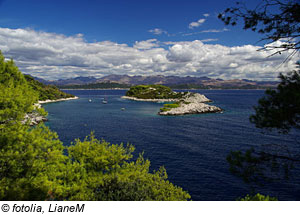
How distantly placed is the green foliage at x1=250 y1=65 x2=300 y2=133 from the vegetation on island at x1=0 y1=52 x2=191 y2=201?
41.7 ft

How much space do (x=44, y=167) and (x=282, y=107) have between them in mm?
17751

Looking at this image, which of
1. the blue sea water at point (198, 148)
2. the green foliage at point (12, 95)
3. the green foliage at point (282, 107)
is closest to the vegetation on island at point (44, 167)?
the green foliage at point (12, 95)

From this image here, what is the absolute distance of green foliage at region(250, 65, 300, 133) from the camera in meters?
10.7

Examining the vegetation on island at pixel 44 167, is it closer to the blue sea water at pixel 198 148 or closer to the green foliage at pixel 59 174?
the green foliage at pixel 59 174

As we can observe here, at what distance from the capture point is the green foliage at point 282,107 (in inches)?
421

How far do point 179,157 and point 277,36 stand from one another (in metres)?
35.3

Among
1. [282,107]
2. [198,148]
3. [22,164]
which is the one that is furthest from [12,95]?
[198,148]

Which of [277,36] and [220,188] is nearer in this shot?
[277,36]

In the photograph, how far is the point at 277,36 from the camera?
11.5m

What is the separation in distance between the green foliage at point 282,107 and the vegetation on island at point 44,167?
41.7ft

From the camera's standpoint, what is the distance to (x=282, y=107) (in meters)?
11.2
